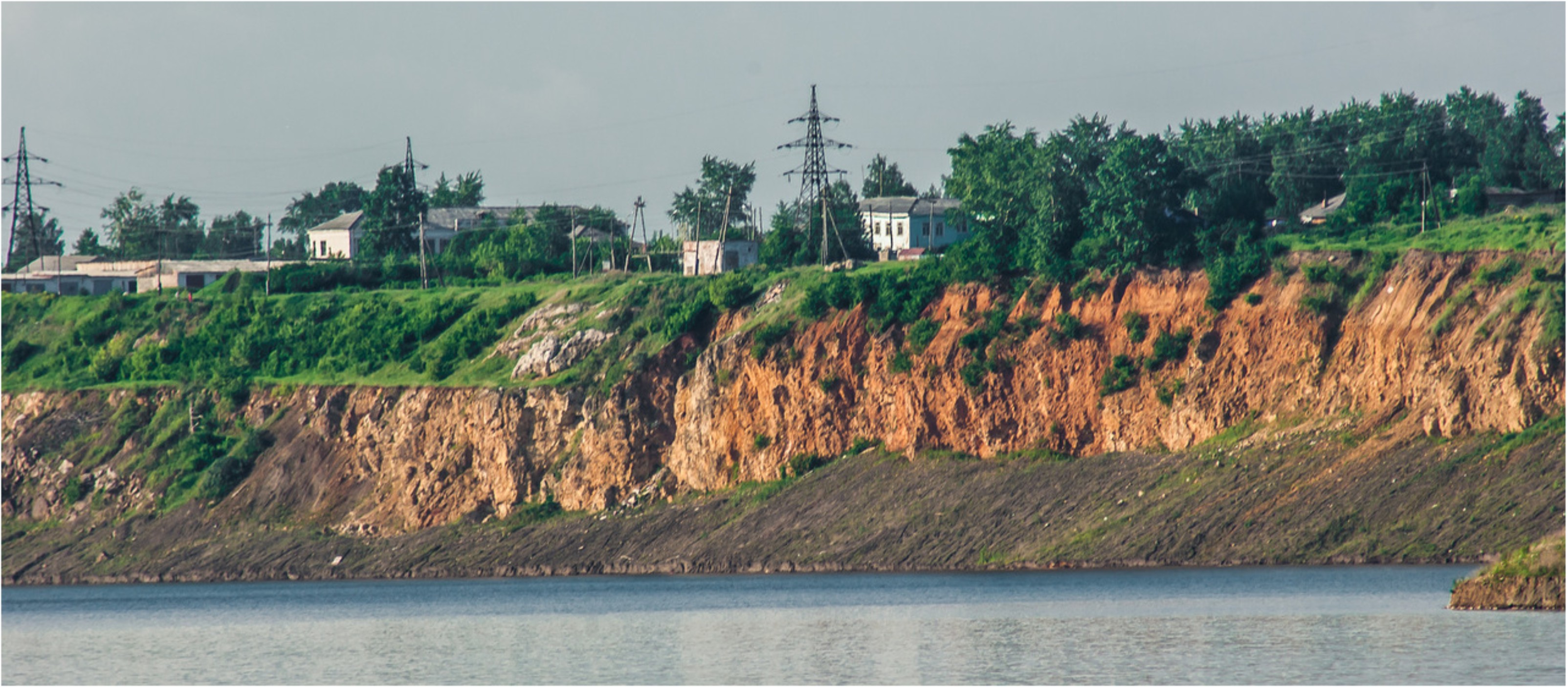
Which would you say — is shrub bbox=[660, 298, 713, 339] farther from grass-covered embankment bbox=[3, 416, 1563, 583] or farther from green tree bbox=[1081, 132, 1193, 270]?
green tree bbox=[1081, 132, 1193, 270]

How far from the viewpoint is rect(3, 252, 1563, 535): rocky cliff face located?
79312 mm

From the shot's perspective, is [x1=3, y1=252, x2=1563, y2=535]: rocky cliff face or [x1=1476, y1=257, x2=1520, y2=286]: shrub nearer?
[x1=3, y1=252, x2=1563, y2=535]: rocky cliff face

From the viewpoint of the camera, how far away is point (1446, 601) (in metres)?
53.1

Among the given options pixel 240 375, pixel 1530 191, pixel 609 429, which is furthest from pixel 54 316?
pixel 1530 191

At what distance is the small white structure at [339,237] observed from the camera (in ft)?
506

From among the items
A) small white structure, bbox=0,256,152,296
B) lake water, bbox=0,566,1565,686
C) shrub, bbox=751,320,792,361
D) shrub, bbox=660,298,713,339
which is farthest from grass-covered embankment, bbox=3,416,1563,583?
small white structure, bbox=0,256,152,296

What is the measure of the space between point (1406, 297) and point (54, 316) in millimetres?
80153

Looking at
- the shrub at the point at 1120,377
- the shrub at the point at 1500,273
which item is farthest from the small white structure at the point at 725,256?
the shrub at the point at 1500,273

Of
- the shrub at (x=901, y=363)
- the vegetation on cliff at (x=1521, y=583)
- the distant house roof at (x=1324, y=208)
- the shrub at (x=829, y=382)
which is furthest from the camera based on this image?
the distant house roof at (x=1324, y=208)

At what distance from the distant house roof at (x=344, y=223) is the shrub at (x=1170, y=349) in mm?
80878

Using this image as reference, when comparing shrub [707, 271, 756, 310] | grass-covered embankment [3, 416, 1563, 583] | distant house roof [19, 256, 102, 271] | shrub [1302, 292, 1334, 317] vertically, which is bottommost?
grass-covered embankment [3, 416, 1563, 583]

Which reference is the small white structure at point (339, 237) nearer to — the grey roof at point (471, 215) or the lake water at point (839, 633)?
the grey roof at point (471, 215)

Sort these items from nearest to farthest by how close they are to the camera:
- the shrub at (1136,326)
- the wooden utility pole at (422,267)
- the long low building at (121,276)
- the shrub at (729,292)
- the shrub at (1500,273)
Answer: the shrub at (1500,273) < the shrub at (1136,326) < the shrub at (729,292) < the wooden utility pole at (422,267) < the long low building at (121,276)

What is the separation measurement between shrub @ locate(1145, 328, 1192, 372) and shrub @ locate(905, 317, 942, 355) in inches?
406
